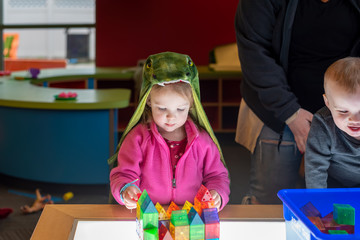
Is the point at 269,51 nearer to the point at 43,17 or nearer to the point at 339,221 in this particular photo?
the point at 339,221

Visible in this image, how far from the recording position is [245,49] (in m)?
1.65

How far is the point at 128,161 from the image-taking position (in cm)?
143

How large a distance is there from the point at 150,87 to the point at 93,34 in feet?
15.5

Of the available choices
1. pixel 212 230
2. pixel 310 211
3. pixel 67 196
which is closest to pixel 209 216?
pixel 212 230

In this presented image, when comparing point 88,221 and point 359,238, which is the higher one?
point 359,238

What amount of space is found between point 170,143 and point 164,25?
4382mm

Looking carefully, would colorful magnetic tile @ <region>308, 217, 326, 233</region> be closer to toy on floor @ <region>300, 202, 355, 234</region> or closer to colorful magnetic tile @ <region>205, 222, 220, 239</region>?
toy on floor @ <region>300, 202, 355, 234</region>

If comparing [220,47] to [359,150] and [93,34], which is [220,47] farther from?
[359,150]

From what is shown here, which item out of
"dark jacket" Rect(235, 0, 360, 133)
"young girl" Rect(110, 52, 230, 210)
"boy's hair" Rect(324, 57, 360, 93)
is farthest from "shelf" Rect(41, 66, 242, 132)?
"boy's hair" Rect(324, 57, 360, 93)

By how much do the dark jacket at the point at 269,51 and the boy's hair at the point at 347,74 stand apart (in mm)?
320

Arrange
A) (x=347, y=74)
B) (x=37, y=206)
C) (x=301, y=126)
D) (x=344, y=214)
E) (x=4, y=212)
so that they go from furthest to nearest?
(x=37, y=206), (x=4, y=212), (x=301, y=126), (x=347, y=74), (x=344, y=214)

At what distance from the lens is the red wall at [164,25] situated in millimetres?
5684

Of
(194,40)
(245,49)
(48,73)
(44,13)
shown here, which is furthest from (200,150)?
(44,13)

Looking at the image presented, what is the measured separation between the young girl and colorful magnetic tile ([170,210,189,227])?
363mm
